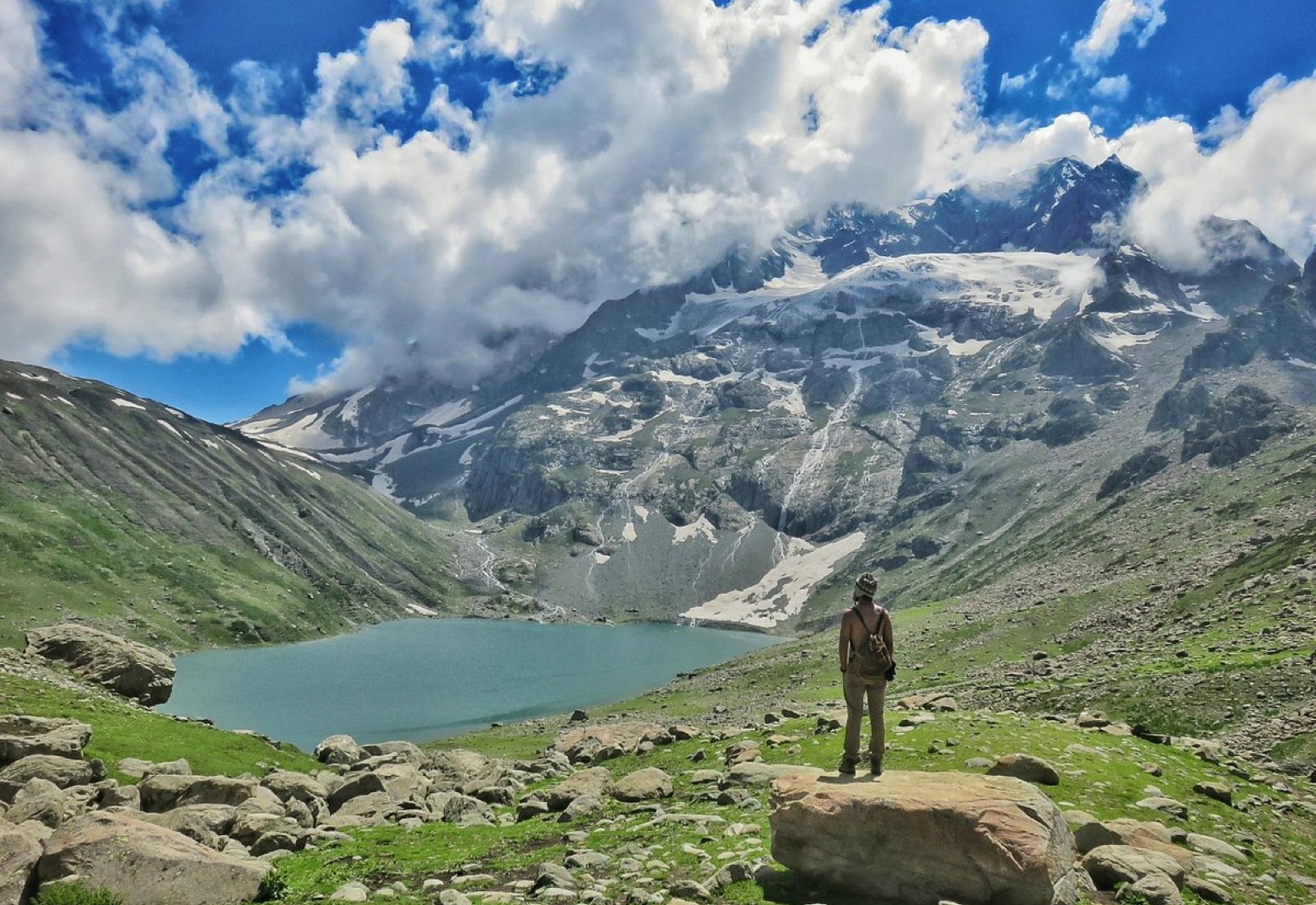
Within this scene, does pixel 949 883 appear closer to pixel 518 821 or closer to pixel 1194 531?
pixel 518 821

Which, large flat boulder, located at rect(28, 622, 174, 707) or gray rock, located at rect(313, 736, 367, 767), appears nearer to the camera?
gray rock, located at rect(313, 736, 367, 767)

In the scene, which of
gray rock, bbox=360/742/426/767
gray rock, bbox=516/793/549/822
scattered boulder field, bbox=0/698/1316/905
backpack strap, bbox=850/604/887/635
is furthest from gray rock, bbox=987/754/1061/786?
gray rock, bbox=360/742/426/767

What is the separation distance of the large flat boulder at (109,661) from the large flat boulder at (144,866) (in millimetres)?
48700

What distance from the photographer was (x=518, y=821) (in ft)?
84.4

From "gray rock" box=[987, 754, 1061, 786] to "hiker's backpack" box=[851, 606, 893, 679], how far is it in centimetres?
807

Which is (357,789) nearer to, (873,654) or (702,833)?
(702,833)

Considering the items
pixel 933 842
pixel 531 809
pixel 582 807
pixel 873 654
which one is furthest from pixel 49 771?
pixel 933 842

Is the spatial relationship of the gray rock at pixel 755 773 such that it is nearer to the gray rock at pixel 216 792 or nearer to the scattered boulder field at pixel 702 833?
the scattered boulder field at pixel 702 833

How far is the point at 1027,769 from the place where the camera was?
21953 mm

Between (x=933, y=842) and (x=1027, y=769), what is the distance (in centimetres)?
1107

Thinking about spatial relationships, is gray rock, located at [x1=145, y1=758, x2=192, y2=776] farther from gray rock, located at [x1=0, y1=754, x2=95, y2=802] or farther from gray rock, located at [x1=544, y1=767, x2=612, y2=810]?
gray rock, located at [x1=544, y1=767, x2=612, y2=810]

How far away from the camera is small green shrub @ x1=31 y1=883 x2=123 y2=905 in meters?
13.1

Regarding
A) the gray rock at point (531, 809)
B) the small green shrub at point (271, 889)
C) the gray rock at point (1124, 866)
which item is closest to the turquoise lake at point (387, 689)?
the gray rock at point (531, 809)

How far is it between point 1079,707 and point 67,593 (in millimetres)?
229296
